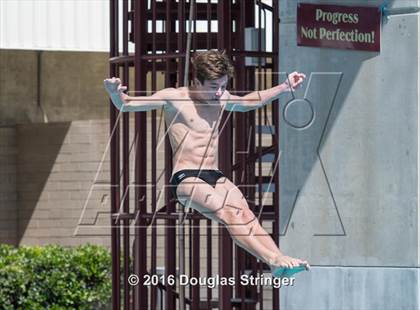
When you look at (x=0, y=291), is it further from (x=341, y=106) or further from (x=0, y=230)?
(x=341, y=106)

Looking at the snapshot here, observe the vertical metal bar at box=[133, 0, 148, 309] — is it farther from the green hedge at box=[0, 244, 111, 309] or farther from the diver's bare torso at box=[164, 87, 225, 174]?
the green hedge at box=[0, 244, 111, 309]

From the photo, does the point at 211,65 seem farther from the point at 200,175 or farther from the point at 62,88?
the point at 62,88

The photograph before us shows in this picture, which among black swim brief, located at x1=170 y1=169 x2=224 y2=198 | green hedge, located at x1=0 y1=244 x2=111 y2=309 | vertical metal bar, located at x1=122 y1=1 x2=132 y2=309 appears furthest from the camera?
green hedge, located at x1=0 y1=244 x2=111 y2=309

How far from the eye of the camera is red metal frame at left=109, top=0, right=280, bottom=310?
9719 mm

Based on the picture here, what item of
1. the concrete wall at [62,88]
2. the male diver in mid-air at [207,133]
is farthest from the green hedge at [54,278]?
the male diver in mid-air at [207,133]

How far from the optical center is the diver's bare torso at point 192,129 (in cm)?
816

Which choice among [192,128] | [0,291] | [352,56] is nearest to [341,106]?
[352,56]

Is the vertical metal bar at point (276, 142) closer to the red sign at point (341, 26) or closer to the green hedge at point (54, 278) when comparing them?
the red sign at point (341, 26)

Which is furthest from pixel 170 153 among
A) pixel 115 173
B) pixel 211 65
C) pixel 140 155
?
pixel 211 65

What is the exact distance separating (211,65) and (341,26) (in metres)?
2.40

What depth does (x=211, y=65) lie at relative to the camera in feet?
25.5

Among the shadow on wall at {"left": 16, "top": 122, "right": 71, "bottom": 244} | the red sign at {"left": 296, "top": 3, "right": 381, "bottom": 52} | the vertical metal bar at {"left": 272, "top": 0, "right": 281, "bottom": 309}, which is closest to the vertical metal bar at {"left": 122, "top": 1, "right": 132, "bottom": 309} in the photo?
the vertical metal bar at {"left": 272, "top": 0, "right": 281, "bottom": 309}

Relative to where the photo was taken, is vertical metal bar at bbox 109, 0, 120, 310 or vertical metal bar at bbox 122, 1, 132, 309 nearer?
vertical metal bar at bbox 122, 1, 132, 309

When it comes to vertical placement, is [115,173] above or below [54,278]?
above
